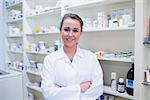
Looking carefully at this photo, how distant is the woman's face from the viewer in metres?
1.41

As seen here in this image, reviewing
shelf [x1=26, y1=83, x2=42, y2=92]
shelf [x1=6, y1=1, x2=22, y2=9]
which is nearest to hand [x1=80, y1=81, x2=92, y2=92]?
shelf [x1=26, y1=83, x2=42, y2=92]

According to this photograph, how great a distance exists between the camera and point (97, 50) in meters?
1.93

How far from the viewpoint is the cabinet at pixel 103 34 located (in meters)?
1.38

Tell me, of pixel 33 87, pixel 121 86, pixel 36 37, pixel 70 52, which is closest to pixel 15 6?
pixel 36 37

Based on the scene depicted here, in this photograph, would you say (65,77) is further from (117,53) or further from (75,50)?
(117,53)

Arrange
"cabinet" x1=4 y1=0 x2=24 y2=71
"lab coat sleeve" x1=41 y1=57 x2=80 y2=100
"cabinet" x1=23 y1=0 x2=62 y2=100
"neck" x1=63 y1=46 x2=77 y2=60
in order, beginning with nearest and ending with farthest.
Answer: "lab coat sleeve" x1=41 y1=57 x2=80 y2=100 → "neck" x1=63 y1=46 x2=77 y2=60 → "cabinet" x1=23 y1=0 x2=62 y2=100 → "cabinet" x1=4 y1=0 x2=24 y2=71

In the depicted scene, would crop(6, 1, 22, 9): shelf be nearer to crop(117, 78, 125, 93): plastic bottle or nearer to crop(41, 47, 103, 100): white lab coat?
crop(41, 47, 103, 100): white lab coat

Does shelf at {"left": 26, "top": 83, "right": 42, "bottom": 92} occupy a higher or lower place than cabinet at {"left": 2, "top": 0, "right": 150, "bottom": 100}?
lower

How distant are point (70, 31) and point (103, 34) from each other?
560 millimetres

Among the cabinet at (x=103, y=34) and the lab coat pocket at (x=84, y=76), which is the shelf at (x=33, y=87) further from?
the lab coat pocket at (x=84, y=76)

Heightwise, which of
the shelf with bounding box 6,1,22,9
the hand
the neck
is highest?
the shelf with bounding box 6,1,22,9

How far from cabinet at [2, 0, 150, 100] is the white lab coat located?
0.24 m

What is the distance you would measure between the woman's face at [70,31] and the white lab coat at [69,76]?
125 mm

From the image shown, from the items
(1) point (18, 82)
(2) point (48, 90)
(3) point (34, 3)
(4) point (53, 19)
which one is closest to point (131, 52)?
(2) point (48, 90)
